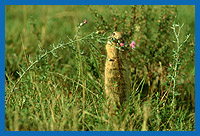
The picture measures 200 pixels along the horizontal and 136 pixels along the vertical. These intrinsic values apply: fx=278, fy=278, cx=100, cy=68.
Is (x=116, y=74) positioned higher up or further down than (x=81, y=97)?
higher up

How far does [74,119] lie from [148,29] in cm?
202

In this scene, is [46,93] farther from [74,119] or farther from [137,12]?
[137,12]

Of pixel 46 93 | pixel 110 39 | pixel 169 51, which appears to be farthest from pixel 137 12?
pixel 46 93

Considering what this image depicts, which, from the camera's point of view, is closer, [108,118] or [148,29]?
[108,118]

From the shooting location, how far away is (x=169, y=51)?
3861 mm

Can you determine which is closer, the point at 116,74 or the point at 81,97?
the point at 116,74

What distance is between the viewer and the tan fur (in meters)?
2.58

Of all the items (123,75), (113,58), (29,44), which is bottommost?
(123,75)

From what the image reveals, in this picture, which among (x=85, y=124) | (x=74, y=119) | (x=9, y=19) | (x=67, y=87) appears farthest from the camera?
(x=9, y=19)

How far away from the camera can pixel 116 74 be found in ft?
8.57

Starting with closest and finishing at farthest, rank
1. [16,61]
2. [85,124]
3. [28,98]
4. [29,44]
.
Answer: [85,124]
[28,98]
[16,61]
[29,44]

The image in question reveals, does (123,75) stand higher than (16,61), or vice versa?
(16,61)

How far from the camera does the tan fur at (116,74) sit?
102 inches

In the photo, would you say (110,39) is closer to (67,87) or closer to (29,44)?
(67,87)
